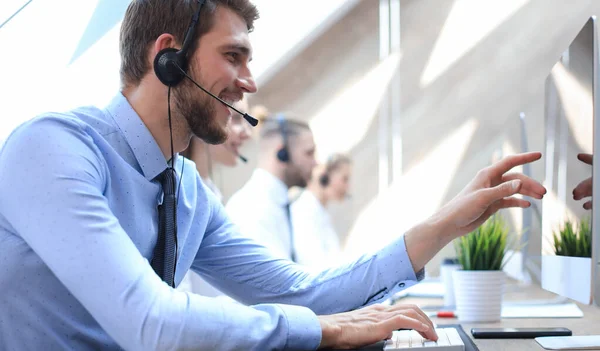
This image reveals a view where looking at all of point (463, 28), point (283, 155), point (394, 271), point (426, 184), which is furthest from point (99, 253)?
point (463, 28)

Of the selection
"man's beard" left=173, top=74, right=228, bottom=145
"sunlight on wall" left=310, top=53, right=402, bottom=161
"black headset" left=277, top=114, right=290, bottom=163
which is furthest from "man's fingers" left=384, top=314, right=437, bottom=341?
"sunlight on wall" left=310, top=53, right=402, bottom=161

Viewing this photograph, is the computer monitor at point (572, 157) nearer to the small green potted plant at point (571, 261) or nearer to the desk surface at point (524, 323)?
the small green potted plant at point (571, 261)

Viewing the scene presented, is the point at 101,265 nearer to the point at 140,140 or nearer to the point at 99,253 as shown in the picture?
the point at 99,253

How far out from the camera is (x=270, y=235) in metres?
3.46

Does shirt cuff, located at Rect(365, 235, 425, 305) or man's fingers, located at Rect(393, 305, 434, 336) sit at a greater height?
shirt cuff, located at Rect(365, 235, 425, 305)

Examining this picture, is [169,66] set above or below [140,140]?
above

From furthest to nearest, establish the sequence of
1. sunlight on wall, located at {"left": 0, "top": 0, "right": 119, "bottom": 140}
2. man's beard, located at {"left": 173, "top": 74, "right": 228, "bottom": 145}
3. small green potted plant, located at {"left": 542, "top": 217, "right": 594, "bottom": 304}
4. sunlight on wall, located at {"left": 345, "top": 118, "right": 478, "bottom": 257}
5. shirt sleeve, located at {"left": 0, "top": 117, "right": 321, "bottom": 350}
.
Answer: sunlight on wall, located at {"left": 345, "top": 118, "right": 478, "bottom": 257} < sunlight on wall, located at {"left": 0, "top": 0, "right": 119, "bottom": 140} < man's beard, located at {"left": 173, "top": 74, "right": 228, "bottom": 145} < small green potted plant, located at {"left": 542, "top": 217, "right": 594, "bottom": 304} < shirt sleeve, located at {"left": 0, "top": 117, "right": 321, "bottom": 350}

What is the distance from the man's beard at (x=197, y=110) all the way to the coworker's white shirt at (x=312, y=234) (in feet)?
9.95

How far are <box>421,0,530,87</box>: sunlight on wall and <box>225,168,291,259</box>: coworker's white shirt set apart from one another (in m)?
2.16

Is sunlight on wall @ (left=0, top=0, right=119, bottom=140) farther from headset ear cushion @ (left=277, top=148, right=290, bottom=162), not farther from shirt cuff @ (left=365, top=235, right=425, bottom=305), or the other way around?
headset ear cushion @ (left=277, top=148, right=290, bottom=162)

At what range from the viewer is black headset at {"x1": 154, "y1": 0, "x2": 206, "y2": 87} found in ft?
3.74

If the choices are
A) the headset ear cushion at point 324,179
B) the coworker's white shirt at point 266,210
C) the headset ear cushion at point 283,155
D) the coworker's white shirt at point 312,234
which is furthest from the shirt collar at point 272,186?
the headset ear cushion at point 324,179

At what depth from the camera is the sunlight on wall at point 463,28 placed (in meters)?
5.15

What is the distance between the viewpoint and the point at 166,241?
1.10 meters
